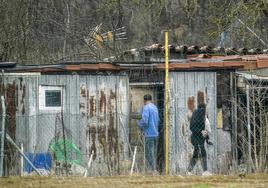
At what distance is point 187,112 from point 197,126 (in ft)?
3.36

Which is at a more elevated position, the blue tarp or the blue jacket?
the blue jacket

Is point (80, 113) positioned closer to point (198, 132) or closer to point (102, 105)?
point (102, 105)

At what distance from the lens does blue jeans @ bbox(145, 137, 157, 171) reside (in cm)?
1327

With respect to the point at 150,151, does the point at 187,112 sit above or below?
above

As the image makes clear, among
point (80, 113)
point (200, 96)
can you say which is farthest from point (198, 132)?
point (80, 113)

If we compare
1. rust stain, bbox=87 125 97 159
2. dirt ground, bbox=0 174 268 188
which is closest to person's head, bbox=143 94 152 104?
rust stain, bbox=87 125 97 159

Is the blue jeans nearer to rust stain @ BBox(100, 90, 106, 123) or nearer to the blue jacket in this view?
the blue jacket

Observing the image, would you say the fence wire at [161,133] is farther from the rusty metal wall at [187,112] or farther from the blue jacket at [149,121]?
the blue jacket at [149,121]

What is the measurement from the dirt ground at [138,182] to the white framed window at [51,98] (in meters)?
4.36

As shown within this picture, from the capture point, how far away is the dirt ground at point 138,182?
9.92 meters

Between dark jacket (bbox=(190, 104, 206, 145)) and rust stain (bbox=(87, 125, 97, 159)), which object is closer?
dark jacket (bbox=(190, 104, 206, 145))

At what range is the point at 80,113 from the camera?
15.2 m

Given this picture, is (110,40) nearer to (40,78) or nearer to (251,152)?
(40,78)

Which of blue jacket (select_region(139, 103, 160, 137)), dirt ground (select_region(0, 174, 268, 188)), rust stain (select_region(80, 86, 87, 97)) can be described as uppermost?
rust stain (select_region(80, 86, 87, 97))
